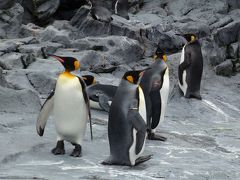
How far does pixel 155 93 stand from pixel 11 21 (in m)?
7.38

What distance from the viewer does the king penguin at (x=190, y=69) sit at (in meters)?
10.9

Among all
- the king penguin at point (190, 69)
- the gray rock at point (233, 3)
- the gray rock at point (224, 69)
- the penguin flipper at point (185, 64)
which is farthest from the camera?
the gray rock at point (233, 3)

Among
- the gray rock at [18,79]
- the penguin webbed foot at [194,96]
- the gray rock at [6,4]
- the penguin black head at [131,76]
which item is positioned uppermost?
the penguin black head at [131,76]

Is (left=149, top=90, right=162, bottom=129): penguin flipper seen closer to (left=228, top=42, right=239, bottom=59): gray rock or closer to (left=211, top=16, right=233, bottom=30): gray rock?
(left=228, top=42, right=239, bottom=59): gray rock

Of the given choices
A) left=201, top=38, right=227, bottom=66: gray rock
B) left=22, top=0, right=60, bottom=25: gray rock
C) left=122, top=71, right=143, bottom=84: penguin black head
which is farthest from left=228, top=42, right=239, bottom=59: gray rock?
left=122, top=71, right=143, bottom=84: penguin black head

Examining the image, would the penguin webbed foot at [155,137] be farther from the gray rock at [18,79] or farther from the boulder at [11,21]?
the boulder at [11,21]

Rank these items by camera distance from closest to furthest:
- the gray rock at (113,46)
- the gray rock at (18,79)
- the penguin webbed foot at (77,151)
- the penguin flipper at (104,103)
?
the penguin webbed foot at (77,151) < the penguin flipper at (104,103) < the gray rock at (18,79) < the gray rock at (113,46)

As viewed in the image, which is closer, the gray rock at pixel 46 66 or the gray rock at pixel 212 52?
the gray rock at pixel 46 66

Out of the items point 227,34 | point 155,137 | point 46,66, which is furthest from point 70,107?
point 227,34

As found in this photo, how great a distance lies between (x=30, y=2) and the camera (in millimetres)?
15305

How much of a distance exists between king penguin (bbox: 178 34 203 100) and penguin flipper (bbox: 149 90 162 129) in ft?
10.5

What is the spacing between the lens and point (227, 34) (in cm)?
1434

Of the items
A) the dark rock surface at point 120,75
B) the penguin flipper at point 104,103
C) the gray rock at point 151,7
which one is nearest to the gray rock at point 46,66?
the dark rock surface at point 120,75

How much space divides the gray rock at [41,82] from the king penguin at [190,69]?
8.59ft
